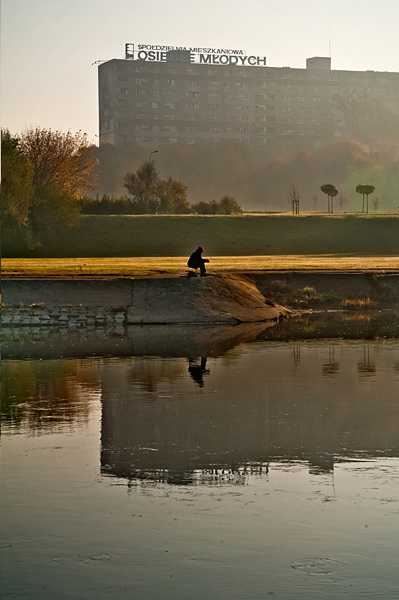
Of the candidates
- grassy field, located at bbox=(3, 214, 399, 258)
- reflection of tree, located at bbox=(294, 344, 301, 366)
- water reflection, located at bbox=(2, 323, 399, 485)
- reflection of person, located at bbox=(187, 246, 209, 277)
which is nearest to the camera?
water reflection, located at bbox=(2, 323, 399, 485)

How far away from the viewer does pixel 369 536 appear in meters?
9.73

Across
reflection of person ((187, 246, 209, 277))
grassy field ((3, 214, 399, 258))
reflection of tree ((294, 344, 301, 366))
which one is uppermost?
grassy field ((3, 214, 399, 258))

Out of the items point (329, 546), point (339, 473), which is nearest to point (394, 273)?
point (339, 473)

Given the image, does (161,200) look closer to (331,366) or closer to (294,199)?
(294,199)

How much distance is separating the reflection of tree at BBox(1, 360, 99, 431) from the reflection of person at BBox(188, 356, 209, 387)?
1.98 meters

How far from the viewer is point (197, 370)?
74.8 feet

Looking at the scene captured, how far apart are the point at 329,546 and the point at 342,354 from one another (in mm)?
16784

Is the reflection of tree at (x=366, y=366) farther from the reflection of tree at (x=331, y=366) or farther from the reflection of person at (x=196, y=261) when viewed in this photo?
the reflection of person at (x=196, y=261)

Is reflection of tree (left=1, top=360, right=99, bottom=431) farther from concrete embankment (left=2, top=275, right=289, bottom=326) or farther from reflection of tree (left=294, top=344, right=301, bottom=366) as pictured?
concrete embankment (left=2, top=275, right=289, bottom=326)

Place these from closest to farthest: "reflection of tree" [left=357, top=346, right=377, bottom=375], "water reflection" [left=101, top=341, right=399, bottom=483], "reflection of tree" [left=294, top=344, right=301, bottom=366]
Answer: "water reflection" [left=101, top=341, right=399, bottom=483] → "reflection of tree" [left=357, top=346, right=377, bottom=375] → "reflection of tree" [left=294, top=344, right=301, bottom=366]

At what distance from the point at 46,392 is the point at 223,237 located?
61468mm

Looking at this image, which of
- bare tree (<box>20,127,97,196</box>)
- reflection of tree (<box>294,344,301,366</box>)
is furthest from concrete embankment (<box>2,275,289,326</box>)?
bare tree (<box>20,127,97,196</box>)

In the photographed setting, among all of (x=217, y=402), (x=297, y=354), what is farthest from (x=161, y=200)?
(x=217, y=402)

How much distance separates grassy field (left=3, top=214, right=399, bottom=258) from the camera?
248 ft
